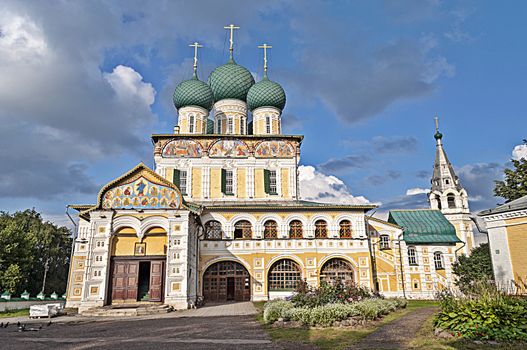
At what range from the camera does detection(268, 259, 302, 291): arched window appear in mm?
23703

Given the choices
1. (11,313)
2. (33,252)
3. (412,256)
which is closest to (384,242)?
(412,256)

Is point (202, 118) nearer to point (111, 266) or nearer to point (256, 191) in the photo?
point (256, 191)

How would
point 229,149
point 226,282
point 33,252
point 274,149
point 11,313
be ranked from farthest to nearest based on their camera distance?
point 33,252
point 274,149
point 229,149
point 226,282
point 11,313

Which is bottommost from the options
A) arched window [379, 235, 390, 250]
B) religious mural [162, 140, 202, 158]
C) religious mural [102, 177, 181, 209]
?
arched window [379, 235, 390, 250]

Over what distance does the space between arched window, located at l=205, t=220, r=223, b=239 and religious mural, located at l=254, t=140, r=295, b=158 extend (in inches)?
270

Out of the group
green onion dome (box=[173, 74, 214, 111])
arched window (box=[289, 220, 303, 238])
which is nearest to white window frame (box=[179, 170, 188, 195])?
green onion dome (box=[173, 74, 214, 111])

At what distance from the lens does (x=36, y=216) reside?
132ft

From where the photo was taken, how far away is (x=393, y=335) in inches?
349

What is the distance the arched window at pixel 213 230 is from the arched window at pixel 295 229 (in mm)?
4426

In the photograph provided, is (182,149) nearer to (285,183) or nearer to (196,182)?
(196,182)

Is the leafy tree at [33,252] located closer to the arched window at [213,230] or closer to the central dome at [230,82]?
the arched window at [213,230]

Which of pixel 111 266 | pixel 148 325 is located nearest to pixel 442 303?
pixel 148 325

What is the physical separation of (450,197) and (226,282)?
2146 cm

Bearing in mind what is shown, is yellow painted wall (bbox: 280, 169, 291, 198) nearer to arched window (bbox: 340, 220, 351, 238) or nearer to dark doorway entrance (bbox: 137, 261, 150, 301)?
arched window (bbox: 340, 220, 351, 238)
